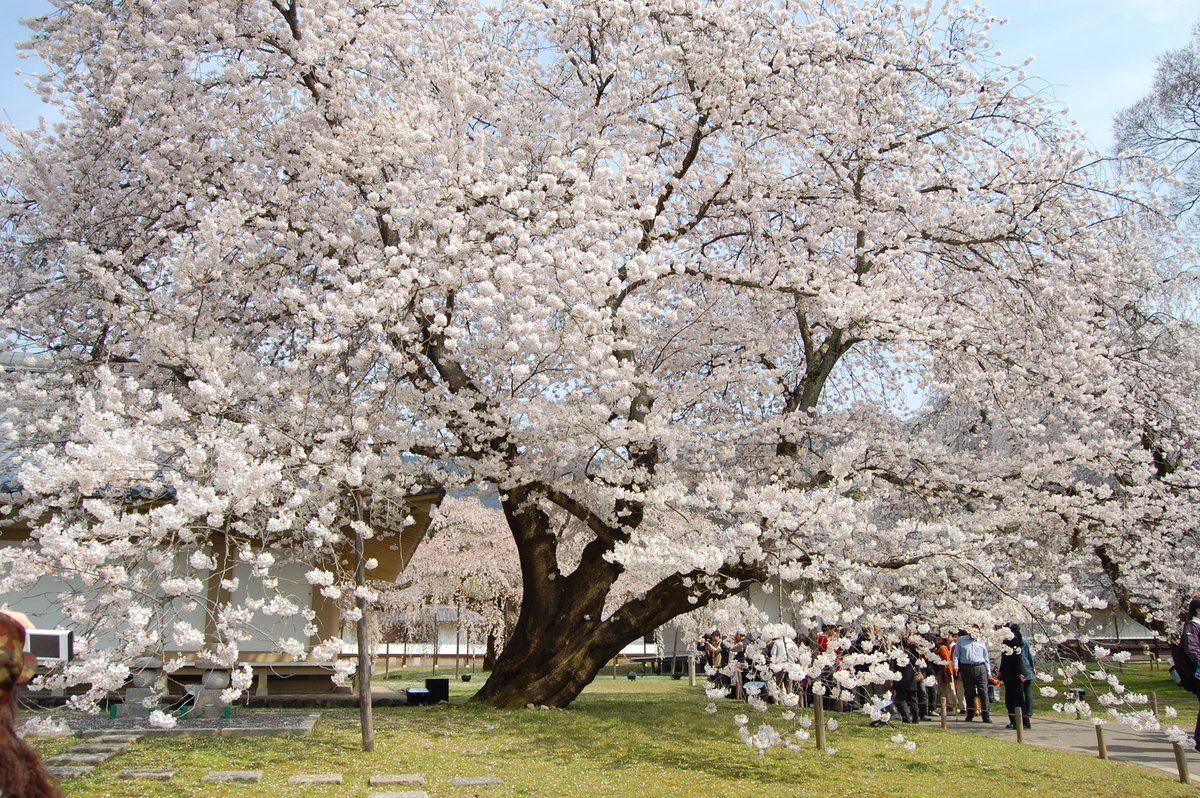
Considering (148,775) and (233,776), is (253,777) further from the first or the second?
(148,775)

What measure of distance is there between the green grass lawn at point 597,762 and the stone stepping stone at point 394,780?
0.29ft

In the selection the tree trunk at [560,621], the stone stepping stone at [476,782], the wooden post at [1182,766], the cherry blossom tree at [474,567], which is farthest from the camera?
the cherry blossom tree at [474,567]

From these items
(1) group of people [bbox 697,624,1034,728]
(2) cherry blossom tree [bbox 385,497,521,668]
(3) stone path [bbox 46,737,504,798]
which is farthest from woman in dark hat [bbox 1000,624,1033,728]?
(2) cherry blossom tree [bbox 385,497,521,668]

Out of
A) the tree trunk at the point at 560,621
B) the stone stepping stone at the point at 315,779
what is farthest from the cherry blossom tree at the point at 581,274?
the stone stepping stone at the point at 315,779

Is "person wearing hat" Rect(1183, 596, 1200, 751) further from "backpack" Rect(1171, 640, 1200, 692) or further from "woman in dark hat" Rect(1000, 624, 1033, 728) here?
"woman in dark hat" Rect(1000, 624, 1033, 728)

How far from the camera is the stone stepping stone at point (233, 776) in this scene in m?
6.77

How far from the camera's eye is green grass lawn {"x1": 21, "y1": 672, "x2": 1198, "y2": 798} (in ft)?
23.2

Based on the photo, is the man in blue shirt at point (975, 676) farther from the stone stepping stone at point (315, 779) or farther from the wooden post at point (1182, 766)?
the stone stepping stone at point (315, 779)

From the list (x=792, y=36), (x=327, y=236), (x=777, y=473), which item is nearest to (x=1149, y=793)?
(x=777, y=473)

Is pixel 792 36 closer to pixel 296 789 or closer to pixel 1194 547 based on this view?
pixel 296 789

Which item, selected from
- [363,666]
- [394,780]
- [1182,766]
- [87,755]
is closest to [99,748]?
→ [87,755]

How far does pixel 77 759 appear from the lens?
7.22 meters

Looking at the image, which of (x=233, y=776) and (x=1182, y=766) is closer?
(x=233, y=776)

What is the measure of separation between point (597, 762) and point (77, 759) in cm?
420
